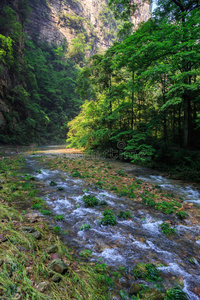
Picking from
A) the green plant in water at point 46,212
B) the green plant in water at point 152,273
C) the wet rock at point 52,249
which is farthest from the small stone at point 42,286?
the green plant in water at point 46,212

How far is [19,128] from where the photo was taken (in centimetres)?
2402

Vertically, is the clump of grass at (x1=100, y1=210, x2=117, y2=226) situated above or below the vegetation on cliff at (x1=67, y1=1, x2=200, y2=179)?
below

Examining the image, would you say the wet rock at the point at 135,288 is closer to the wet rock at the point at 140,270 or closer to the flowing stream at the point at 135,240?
the wet rock at the point at 140,270

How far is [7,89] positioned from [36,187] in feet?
73.2

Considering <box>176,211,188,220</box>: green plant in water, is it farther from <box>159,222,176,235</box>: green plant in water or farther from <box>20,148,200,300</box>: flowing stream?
<box>159,222,176,235</box>: green plant in water

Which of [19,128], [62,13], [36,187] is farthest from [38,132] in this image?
[62,13]

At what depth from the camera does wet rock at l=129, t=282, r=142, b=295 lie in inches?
78.8

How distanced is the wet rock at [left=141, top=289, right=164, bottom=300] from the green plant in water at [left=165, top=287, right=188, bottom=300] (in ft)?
0.28

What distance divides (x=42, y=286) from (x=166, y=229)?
9.56ft

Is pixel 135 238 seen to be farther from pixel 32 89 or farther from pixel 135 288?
pixel 32 89

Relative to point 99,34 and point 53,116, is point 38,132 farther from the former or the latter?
point 99,34

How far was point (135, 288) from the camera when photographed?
2.04 metres

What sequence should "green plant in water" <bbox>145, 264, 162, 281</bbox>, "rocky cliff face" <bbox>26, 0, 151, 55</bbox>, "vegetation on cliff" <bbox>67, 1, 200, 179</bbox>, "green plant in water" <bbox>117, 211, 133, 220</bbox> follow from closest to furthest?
"green plant in water" <bbox>145, 264, 162, 281</bbox> → "green plant in water" <bbox>117, 211, 133, 220</bbox> → "vegetation on cliff" <bbox>67, 1, 200, 179</bbox> → "rocky cliff face" <bbox>26, 0, 151, 55</bbox>

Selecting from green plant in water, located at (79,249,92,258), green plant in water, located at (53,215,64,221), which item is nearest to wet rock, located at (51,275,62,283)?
green plant in water, located at (79,249,92,258)
